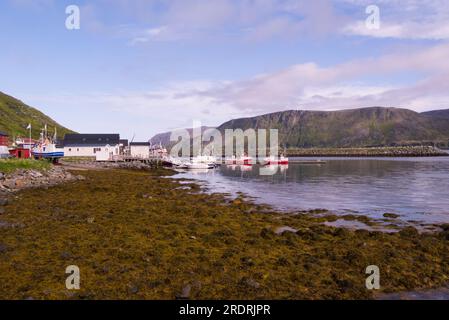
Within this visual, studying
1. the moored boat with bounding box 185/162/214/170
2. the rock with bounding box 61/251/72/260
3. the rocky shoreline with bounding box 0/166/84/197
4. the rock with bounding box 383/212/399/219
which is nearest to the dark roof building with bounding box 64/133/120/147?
the moored boat with bounding box 185/162/214/170

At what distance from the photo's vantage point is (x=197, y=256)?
14.6 metres

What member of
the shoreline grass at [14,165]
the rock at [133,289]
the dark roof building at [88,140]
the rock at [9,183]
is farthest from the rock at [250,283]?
the dark roof building at [88,140]

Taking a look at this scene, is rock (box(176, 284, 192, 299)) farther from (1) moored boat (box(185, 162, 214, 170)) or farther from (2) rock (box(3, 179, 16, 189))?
(1) moored boat (box(185, 162, 214, 170))

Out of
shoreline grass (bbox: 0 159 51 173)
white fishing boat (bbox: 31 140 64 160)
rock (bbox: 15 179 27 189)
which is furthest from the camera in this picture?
white fishing boat (bbox: 31 140 64 160)

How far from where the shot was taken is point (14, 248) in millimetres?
14648

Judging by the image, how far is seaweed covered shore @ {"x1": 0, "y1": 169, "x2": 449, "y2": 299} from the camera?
1137 centimetres

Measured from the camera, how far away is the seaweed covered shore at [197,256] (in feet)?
37.3

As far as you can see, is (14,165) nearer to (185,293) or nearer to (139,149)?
(185,293)

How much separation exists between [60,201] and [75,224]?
30.0ft

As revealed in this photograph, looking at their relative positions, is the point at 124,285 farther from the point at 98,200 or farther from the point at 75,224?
the point at 98,200

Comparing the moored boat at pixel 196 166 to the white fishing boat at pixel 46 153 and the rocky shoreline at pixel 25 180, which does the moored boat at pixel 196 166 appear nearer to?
the white fishing boat at pixel 46 153
